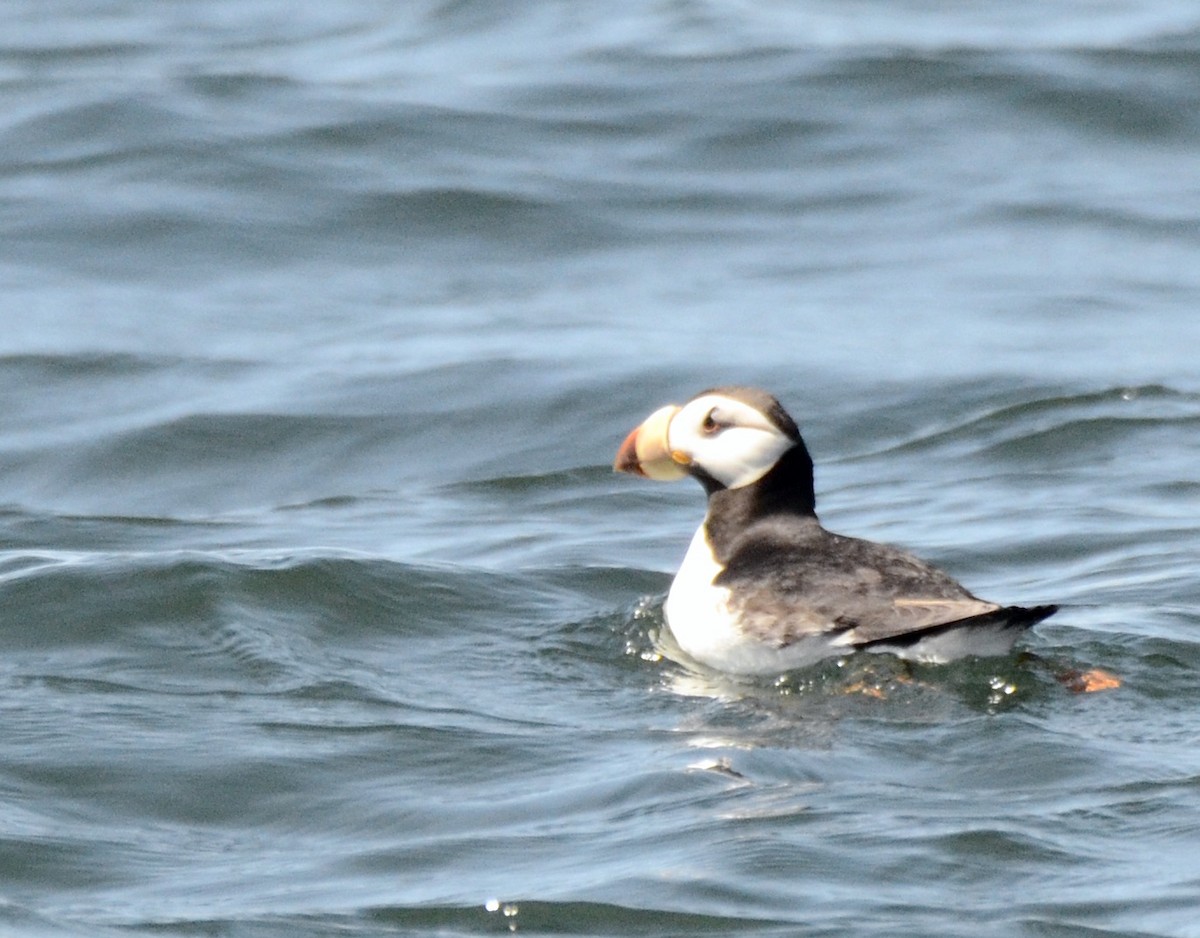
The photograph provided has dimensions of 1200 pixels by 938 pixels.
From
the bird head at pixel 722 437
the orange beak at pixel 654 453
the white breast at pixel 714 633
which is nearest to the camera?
the white breast at pixel 714 633

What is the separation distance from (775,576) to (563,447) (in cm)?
451

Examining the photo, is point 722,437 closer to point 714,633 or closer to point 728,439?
point 728,439

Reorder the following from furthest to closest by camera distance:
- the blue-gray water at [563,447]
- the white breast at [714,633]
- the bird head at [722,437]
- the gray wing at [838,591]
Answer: the bird head at [722,437]
the white breast at [714,633]
the gray wing at [838,591]
the blue-gray water at [563,447]

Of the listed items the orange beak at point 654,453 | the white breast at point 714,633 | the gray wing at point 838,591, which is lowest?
the white breast at point 714,633

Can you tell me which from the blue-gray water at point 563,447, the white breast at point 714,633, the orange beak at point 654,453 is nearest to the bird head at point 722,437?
the orange beak at point 654,453

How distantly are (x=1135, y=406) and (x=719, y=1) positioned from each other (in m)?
13.2

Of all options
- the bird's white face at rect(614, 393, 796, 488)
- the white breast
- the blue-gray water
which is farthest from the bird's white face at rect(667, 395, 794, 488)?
the blue-gray water

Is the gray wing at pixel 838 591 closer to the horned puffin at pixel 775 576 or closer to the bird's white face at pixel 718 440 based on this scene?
the horned puffin at pixel 775 576

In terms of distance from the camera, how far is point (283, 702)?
7.79m

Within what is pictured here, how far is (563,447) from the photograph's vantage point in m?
12.4

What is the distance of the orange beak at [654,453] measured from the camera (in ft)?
28.2

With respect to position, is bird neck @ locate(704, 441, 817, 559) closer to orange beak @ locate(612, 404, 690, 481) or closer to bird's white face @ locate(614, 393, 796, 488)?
bird's white face @ locate(614, 393, 796, 488)

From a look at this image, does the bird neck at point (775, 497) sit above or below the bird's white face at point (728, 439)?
below

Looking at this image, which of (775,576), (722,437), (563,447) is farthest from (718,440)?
(563,447)
